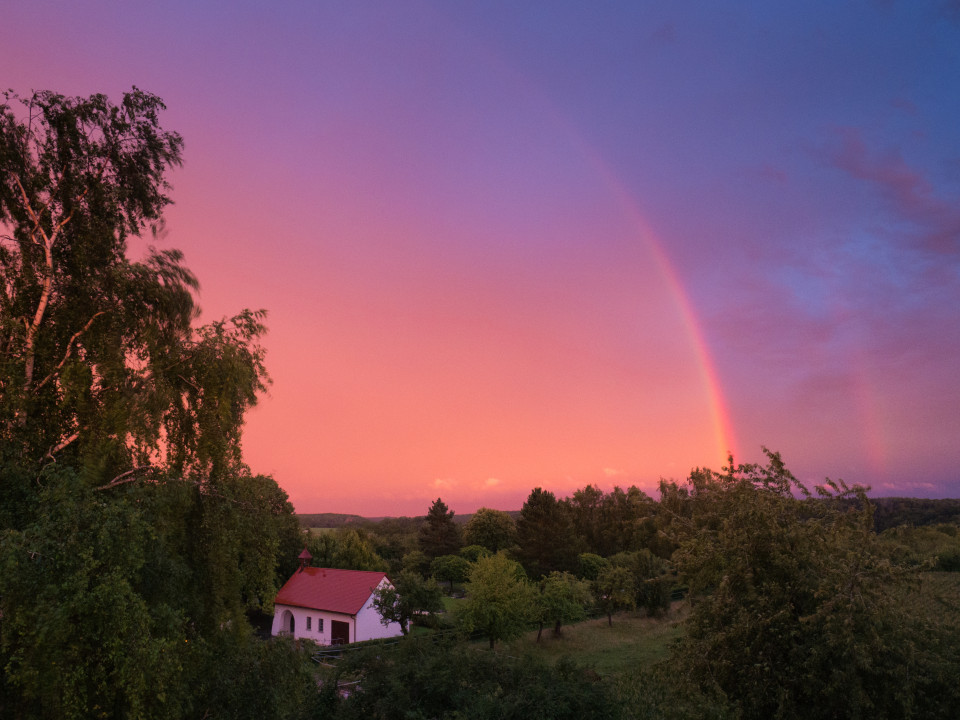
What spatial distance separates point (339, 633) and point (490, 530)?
52.7 meters

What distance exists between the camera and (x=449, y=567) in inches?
2997

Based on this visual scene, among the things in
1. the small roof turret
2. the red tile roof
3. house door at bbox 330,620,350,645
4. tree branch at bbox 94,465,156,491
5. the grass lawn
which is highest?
tree branch at bbox 94,465,156,491

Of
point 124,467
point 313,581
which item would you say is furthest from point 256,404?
point 313,581

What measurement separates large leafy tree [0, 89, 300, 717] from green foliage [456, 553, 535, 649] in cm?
2772

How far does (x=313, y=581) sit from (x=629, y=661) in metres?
27.5

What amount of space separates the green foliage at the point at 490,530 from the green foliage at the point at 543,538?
20.9m

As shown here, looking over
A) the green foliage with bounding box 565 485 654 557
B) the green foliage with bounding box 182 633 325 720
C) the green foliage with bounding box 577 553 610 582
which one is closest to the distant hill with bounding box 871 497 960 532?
the green foliage with bounding box 565 485 654 557

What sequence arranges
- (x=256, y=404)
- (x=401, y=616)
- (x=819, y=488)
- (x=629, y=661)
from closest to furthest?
(x=256, y=404) < (x=819, y=488) < (x=629, y=661) < (x=401, y=616)

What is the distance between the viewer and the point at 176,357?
507 inches

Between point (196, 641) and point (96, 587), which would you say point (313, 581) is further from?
point (96, 587)

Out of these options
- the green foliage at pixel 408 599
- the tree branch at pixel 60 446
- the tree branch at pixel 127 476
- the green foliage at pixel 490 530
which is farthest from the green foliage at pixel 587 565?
the tree branch at pixel 60 446

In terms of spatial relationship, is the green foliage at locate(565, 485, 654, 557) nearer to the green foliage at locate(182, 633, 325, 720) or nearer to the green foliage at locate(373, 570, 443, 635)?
the green foliage at locate(373, 570, 443, 635)

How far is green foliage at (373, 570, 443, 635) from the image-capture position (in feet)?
135

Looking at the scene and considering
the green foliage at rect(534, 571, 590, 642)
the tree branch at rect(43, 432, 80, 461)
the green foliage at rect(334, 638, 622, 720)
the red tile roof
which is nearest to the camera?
the tree branch at rect(43, 432, 80, 461)
